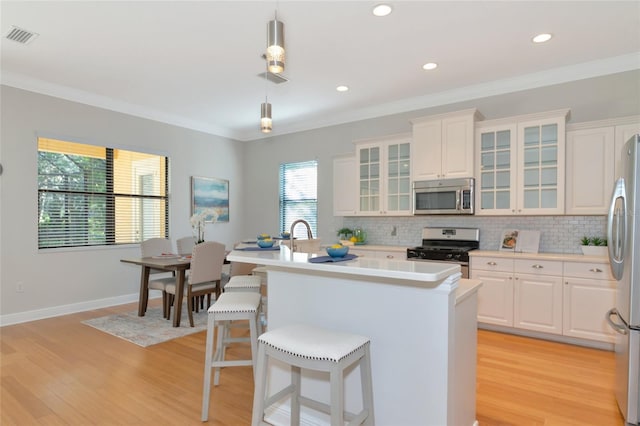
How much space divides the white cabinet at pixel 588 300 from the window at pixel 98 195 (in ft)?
18.3

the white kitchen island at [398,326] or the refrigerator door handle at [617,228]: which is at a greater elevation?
the refrigerator door handle at [617,228]

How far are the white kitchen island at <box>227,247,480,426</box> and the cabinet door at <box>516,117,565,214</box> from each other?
7.65ft

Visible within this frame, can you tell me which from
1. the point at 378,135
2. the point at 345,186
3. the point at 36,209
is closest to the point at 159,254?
the point at 36,209

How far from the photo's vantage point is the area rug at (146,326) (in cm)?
381

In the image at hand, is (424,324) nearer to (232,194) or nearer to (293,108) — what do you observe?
(293,108)

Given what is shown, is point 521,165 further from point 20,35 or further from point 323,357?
point 20,35

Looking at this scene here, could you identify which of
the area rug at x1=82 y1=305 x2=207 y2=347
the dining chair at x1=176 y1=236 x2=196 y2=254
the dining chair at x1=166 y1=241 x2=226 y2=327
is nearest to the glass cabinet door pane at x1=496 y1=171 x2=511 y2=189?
the dining chair at x1=166 y1=241 x2=226 y2=327

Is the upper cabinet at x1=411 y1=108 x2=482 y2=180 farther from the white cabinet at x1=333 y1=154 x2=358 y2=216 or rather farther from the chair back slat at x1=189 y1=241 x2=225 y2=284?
the chair back slat at x1=189 y1=241 x2=225 y2=284

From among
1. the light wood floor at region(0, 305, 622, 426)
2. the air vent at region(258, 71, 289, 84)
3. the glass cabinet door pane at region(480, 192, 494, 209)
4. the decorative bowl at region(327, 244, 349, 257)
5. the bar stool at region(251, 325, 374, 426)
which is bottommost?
the light wood floor at region(0, 305, 622, 426)

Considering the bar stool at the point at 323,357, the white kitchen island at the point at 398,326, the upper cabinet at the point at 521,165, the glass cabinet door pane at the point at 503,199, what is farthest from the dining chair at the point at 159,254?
the glass cabinet door pane at the point at 503,199

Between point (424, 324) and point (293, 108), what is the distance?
440cm

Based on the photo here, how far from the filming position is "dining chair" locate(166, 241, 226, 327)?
13.5 ft

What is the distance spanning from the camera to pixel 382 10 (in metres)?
2.85

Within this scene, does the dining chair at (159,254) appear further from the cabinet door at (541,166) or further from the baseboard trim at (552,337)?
the cabinet door at (541,166)
